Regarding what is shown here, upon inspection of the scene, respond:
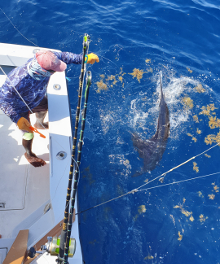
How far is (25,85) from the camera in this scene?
331 cm

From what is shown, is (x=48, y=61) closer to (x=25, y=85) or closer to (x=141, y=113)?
(x=25, y=85)

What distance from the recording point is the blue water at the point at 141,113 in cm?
427

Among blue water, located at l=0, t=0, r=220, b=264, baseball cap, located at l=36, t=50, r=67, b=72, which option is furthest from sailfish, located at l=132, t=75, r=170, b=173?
baseball cap, located at l=36, t=50, r=67, b=72

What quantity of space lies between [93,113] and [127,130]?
1.04 m

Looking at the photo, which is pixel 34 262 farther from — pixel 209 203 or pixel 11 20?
pixel 11 20

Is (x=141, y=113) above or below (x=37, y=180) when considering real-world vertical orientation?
above

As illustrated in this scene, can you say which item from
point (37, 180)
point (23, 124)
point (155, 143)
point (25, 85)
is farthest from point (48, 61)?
point (155, 143)

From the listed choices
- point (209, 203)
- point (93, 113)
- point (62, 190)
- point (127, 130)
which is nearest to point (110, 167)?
point (127, 130)

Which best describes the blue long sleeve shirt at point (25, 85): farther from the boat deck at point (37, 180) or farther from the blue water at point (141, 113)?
the blue water at point (141, 113)

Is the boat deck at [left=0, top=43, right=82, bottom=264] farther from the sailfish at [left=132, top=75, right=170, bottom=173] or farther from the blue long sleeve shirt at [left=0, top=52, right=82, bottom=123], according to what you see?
the sailfish at [left=132, top=75, right=170, bottom=173]

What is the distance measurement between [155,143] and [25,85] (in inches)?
133

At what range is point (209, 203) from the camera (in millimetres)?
4711

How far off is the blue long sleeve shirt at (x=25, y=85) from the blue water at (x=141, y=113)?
6.63 feet

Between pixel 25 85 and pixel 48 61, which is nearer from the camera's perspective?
pixel 48 61
